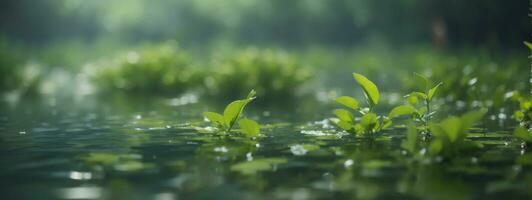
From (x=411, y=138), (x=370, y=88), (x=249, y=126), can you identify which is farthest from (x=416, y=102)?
(x=249, y=126)

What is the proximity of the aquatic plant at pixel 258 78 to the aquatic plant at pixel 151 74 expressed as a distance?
2.52ft

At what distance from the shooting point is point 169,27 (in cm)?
5691

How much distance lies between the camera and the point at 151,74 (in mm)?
13273

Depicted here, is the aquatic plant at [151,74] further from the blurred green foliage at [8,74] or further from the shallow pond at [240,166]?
the shallow pond at [240,166]

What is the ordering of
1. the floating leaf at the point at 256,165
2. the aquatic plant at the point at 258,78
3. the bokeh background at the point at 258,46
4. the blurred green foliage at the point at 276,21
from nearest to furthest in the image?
the floating leaf at the point at 256,165 < the aquatic plant at the point at 258,78 < the bokeh background at the point at 258,46 < the blurred green foliage at the point at 276,21

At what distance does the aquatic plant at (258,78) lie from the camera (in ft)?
39.1

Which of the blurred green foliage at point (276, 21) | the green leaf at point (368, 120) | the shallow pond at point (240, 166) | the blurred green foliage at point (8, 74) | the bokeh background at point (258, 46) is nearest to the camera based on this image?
the shallow pond at point (240, 166)

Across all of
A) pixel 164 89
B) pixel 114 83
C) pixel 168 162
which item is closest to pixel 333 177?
pixel 168 162

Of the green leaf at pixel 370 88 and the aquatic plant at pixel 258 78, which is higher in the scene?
the aquatic plant at pixel 258 78

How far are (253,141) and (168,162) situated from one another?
112cm

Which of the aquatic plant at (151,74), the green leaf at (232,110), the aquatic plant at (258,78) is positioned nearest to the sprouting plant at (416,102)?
the green leaf at (232,110)

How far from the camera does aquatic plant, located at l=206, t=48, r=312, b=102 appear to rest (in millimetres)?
11914

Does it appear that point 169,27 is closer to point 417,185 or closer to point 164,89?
point 164,89

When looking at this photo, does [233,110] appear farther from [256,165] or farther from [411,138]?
[411,138]
